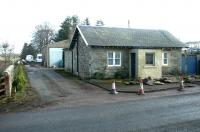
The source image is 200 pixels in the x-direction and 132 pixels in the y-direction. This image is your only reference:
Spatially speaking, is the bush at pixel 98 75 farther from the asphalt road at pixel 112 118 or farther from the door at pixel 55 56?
the door at pixel 55 56

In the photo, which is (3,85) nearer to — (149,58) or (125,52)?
(125,52)

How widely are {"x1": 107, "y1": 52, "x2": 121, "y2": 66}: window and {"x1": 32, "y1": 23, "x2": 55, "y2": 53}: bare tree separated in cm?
6398

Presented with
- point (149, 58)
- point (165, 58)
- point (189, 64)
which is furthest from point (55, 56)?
point (149, 58)

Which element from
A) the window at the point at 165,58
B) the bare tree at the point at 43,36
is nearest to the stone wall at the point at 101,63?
the window at the point at 165,58

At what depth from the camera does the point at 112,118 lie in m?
11.3

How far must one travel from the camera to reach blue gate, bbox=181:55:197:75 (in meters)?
32.1

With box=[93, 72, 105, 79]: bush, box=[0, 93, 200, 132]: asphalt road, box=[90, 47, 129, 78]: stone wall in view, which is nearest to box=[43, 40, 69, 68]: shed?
box=[90, 47, 129, 78]: stone wall

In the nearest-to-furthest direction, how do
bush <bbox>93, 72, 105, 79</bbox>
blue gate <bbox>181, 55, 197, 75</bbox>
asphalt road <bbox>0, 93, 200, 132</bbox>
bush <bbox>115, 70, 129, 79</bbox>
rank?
asphalt road <bbox>0, 93, 200, 132</bbox> < bush <bbox>93, 72, 105, 79</bbox> < bush <bbox>115, 70, 129, 79</bbox> < blue gate <bbox>181, 55, 197, 75</bbox>

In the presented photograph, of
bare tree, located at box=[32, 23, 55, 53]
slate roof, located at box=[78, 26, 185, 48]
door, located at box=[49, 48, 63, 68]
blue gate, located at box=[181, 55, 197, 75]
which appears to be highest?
bare tree, located at box=[32, 23, 55, 53]

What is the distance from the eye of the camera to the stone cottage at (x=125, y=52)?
91.1 feet

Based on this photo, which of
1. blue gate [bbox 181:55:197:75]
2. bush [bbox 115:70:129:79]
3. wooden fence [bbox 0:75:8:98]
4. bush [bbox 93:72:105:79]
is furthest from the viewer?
blue gate [bbox 181:55:197:75]

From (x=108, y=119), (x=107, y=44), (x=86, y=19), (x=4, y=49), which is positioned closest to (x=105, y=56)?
(x=107, y=44)

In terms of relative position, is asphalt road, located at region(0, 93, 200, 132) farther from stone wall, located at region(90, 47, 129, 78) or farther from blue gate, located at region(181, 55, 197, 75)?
blue gate, located at region(181, 55, 197, 75)

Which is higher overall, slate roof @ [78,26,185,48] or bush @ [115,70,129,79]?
slate roof @ [78,26,185,48]
